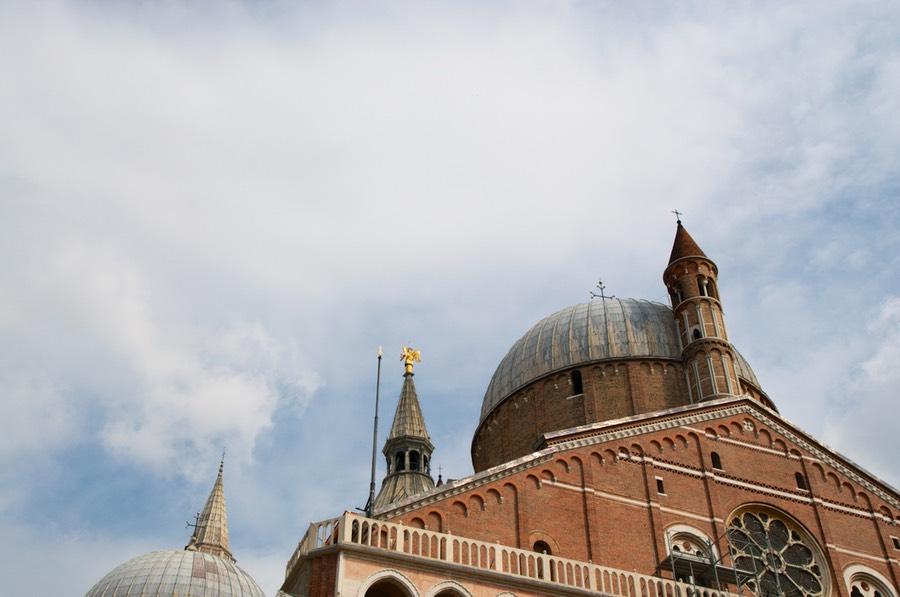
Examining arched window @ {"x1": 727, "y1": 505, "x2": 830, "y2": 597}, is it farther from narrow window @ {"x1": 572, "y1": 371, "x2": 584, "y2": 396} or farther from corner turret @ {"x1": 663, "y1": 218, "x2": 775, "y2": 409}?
narrow window @ {"x1": 572, "y1": 371, "x2": 584, "y2": 396}

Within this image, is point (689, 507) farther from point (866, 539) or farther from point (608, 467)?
point (866, 539)

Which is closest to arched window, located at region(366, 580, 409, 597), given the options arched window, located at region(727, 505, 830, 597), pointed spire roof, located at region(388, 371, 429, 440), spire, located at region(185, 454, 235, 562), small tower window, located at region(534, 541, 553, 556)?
small tower window, located at region(534, 541, 553, 556)

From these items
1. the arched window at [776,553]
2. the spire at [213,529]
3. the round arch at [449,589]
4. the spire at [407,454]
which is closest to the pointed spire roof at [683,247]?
the arched window at [776,553]

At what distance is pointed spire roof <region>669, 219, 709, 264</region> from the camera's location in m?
39.9

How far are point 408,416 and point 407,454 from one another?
356cm

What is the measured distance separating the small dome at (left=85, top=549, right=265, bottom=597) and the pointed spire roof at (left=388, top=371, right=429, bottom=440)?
1544 centimetres

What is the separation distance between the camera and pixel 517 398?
4162 cm

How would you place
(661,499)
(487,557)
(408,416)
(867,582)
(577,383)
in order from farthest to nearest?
(408,416)
(577,383)
(867,582)
(661,499)
(487,557)

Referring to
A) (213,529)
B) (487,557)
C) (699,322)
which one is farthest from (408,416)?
(487,557)

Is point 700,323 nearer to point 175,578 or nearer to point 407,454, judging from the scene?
point 407,454

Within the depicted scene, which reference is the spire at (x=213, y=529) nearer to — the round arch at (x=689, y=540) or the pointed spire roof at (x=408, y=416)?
the pointed spire roof at (x=408, y=416)

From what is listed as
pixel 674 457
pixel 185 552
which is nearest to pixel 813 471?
pixel 674 457

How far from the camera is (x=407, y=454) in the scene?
221ft

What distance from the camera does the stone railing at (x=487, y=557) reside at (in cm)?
2269
